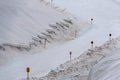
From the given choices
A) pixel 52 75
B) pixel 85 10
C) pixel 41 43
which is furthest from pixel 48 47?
pixel 85 10

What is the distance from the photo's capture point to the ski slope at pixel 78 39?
412 inches

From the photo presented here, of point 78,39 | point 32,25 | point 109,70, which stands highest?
point 32,25

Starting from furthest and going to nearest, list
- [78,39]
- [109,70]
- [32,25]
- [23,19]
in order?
[23,19]
[32,25]
[78,39]
[109,70]

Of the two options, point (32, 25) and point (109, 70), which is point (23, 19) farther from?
point (109, 70)

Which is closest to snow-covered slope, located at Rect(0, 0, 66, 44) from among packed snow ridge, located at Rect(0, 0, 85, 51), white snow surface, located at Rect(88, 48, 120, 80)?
packed snow ridge, located at Rect(0, 0, 85, 51)

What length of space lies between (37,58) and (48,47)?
1762 mm

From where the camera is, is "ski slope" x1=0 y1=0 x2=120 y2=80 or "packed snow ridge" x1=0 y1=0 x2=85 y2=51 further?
"packed snow ridge" x1=0 y1=0 x2=85 y2=51

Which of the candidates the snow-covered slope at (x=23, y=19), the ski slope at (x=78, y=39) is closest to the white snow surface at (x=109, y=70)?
the ski slope at (x=78, y=39)

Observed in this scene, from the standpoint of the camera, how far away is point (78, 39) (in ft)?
46.9

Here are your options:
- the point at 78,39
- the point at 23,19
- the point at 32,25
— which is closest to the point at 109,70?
the point at 78,39

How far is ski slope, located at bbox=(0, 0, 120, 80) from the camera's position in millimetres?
10469

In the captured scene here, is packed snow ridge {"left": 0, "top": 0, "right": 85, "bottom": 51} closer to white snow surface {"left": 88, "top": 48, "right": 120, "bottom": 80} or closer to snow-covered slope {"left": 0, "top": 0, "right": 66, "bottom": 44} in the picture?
snow-covered slope {"left": 0, "top": 0, "right": 66, "bottom": 44}

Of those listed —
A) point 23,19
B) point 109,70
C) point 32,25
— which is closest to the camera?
point 109,70

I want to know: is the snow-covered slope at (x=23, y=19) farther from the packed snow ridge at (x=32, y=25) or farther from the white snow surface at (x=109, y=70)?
the white snow surface at (x=109, y=70)
